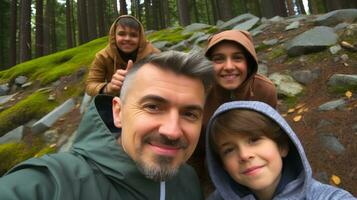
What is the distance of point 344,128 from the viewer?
15.1 feet

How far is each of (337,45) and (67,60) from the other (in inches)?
354

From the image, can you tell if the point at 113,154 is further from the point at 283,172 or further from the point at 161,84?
the point at 283,172

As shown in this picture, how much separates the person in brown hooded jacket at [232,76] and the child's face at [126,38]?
1467mm

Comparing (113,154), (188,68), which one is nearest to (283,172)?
(188,68)

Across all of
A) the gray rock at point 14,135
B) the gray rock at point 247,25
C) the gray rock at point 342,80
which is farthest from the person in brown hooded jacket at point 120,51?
the gray rock at point 247,25

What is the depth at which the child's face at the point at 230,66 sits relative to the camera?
359 centimetres

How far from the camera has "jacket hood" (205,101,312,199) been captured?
240cm

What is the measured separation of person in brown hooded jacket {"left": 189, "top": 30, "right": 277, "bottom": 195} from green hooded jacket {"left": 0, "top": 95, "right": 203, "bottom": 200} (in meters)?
1.47

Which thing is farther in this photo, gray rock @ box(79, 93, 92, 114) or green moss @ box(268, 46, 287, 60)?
gray rock @ box(79, 93, 92, 114)

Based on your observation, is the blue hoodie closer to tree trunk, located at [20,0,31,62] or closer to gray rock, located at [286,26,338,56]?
gray rock, located at [286,26,338,56]

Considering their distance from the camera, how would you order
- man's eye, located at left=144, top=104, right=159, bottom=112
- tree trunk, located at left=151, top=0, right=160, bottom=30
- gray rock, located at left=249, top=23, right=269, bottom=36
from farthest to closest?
tree trunk, located at left=151, top=0, right=160, bottom=30, gray rock, located at left=249, top=23, right=269, bottom=36, man's eye, located at left=144, top=104, right=159, bottom=112

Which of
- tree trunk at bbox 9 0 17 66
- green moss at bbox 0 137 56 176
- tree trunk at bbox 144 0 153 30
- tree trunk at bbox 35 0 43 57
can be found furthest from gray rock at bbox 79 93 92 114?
tree trunk at bbox 144 0 153 30

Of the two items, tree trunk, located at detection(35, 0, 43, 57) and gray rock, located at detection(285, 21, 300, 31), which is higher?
tree trunk, located at detection(35, 0, 43, 57)

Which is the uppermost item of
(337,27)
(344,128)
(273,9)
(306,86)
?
(273,9)
